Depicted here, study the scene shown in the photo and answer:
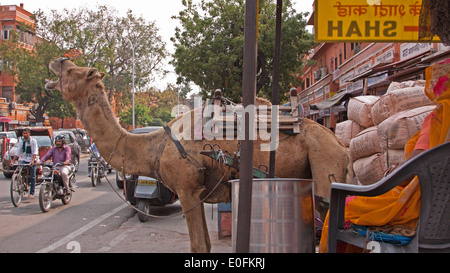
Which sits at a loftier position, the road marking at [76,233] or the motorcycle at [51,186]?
the motorcycle at [51,186]

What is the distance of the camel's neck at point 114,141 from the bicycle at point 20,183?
6795 mm

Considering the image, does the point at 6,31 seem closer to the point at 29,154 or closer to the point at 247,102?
the point at 29,154

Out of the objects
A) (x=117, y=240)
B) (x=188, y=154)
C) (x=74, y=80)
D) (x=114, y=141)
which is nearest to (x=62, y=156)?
(x=117, y=240)

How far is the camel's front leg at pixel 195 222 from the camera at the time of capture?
4.63 metres

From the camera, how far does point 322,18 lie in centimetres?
490

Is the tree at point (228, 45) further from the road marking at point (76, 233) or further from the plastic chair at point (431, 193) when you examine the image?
the plastic chair at point (431, 193)

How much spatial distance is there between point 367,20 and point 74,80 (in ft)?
12.1

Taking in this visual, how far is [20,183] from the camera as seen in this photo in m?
11.5

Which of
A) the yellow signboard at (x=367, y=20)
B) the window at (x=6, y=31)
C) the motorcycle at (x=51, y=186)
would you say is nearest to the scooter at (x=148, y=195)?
the motorcycle at (x=51, y=186)

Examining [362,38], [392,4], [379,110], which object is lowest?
[379,110]

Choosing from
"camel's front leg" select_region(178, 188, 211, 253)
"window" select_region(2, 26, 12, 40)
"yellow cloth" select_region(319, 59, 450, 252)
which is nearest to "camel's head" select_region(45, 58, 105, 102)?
"camel's front leg" select_region(178, 188, 211, 253)

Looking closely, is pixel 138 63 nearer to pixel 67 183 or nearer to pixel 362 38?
pixel 67 183
